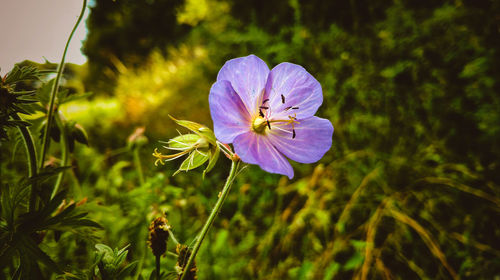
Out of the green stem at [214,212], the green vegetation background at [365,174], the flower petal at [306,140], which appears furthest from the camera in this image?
the green vegetation background at [365,174]

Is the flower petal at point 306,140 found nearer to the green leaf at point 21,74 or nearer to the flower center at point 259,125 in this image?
the flower center at point 259,125

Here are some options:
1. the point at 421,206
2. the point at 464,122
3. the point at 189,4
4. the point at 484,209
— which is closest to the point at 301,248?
the point at 421,206

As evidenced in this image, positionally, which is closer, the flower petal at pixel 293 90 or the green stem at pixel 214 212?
the green stem at pixel 214 212

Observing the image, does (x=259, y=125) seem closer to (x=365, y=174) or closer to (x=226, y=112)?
(x=226, y=112)

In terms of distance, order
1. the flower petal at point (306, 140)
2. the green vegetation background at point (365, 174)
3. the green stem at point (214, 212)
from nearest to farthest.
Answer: the green stem at point (214, 212) → the flower petal at point (306, 140) → the green vegetation background at point (365, 174)

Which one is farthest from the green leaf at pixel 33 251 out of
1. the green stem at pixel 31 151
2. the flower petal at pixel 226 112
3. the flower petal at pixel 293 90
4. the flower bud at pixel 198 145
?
the flower petal at pixel 293 90

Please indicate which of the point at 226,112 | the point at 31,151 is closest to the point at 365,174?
the point at 226,112

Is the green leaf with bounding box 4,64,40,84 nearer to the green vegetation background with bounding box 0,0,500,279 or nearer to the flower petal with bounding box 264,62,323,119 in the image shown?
the flower petal with bounding box 264,62,323,119

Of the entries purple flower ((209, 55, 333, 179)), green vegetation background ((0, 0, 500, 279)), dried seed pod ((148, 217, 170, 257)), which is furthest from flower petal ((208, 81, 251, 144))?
green vegetation background ((0, 0, 500, 279))

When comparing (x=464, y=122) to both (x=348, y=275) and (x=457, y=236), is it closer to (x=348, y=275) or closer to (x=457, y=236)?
(x=457, y=236)
